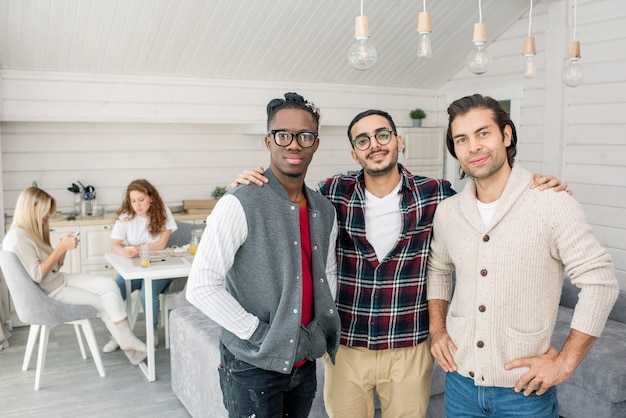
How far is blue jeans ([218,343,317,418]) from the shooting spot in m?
1.82

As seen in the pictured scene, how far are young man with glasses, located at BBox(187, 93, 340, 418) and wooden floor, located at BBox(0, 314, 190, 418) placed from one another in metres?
1.84

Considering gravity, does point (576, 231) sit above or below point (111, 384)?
above

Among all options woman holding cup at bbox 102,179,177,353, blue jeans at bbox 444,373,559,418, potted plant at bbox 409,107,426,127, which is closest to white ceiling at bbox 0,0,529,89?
potted plant at bbox 409,107,426,127

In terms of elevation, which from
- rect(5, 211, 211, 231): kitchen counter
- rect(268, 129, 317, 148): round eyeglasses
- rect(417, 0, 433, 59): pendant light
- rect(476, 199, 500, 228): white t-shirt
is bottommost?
rect(5, 211, 211, 231): kitchen counter

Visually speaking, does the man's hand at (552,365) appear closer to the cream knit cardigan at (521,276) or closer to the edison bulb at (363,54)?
the cream knit cardigan at (521,276)

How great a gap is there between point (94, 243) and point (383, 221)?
3.71 m

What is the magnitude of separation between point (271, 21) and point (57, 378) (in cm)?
308

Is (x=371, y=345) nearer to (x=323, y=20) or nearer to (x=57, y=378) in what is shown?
(x=57, y=378)

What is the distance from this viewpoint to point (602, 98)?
509cm

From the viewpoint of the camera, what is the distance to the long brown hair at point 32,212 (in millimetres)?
3838

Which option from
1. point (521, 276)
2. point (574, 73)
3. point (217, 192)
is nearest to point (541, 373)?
point (521, 276)

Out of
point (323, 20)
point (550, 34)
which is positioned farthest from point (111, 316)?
point (550, 34)

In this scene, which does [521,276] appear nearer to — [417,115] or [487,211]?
[487,211]

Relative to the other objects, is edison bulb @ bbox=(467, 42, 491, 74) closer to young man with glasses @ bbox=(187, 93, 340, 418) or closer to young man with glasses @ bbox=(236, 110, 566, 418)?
young man with glasses @ bbox=(236, 110, 566, 418)
